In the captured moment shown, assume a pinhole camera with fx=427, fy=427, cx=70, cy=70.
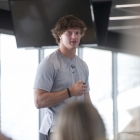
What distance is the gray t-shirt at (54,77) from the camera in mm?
2486

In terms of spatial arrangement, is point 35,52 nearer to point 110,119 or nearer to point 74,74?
point 110,119

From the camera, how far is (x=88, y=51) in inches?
344

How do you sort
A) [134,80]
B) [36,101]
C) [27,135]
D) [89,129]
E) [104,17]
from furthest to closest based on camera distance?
[134,80], [27,135], [104,17], [36,101], [89,129]

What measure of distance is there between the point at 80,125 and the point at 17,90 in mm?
6794

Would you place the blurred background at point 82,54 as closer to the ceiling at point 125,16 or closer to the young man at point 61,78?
the ceiling at point 125,16

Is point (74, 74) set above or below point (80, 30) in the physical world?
below

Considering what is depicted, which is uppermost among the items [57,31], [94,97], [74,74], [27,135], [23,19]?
[23,19]

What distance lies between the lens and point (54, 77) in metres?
2.51

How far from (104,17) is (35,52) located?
188cm

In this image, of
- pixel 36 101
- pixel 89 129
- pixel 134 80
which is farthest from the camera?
pixel 134 80

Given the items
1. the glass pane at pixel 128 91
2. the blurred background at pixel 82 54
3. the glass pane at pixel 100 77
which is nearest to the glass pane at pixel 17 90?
the blurred background at pixel 82 54

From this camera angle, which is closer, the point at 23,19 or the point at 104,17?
the point at 23,19

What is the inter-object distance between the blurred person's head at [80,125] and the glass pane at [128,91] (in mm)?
8218

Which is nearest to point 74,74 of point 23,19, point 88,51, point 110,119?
point 23,19
